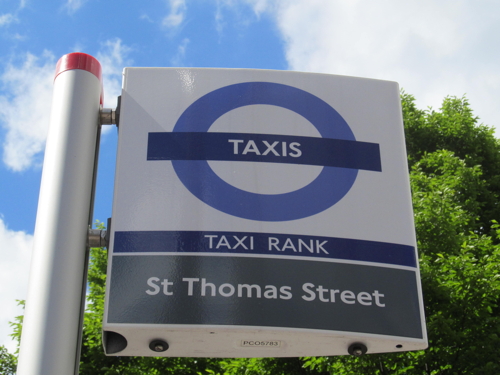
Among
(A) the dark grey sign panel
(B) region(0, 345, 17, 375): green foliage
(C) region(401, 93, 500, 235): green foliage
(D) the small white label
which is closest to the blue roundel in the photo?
(A) the dark grey sign panel

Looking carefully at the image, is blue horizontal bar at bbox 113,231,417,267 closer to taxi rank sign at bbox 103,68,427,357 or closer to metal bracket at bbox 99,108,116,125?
taxi rank sign at bbox 103,68,427,357

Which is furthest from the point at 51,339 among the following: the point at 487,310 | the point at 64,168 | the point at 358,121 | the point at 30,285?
the point at 487,310

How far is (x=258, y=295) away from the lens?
317cm

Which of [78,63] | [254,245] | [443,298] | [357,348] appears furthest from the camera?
[443,298]

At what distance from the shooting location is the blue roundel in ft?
11.4

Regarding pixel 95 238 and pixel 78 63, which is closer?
pixel 95 238

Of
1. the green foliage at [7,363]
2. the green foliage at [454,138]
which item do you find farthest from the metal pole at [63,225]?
the green foliage at [454,138]

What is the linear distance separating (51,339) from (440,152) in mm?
12589

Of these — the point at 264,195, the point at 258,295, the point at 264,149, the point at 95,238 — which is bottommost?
the point at 258,295

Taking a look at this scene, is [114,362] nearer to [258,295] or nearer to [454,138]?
[258,295]

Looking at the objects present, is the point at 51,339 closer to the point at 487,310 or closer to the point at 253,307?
the point at 253,307

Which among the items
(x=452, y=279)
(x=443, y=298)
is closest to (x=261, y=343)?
(x=443, y=298)

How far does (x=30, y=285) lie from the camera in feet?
9.63

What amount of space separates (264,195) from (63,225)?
1152mm
